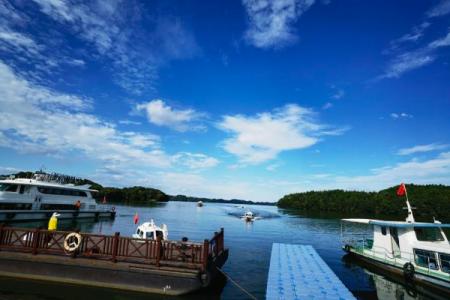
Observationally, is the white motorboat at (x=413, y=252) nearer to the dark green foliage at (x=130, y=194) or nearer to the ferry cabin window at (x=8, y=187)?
the ferry cabin window at (x=8, y=187)

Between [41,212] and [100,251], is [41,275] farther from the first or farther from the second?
[41,212]

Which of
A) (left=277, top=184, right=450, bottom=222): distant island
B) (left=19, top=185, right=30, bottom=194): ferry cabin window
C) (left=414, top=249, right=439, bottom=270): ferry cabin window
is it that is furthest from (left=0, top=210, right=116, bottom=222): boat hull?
(left=277, top=184, right=450, bottom=222): distant island

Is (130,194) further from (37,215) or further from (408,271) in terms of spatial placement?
(408,271)

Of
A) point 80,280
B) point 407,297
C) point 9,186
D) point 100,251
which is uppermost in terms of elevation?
point 9,186

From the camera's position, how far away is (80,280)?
1678cm

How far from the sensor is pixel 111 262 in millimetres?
16734

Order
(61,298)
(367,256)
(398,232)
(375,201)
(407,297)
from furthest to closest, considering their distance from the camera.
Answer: (375,201) < (367,256) < (398,232) < (407,297) < (61,298)

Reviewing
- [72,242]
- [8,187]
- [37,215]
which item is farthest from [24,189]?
[72,242]

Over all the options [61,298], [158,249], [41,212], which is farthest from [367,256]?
[41,212]

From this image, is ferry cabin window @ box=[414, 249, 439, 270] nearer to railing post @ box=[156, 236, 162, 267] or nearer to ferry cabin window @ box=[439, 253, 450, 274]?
ferry cabin window @ box=[439, 253, 450, 274]

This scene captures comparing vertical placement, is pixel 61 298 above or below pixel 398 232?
below

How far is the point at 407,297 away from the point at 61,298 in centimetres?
2087

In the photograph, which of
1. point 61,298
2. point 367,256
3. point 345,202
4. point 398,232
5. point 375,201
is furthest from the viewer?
point 345,202

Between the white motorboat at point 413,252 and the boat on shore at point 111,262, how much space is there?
47.5ft
